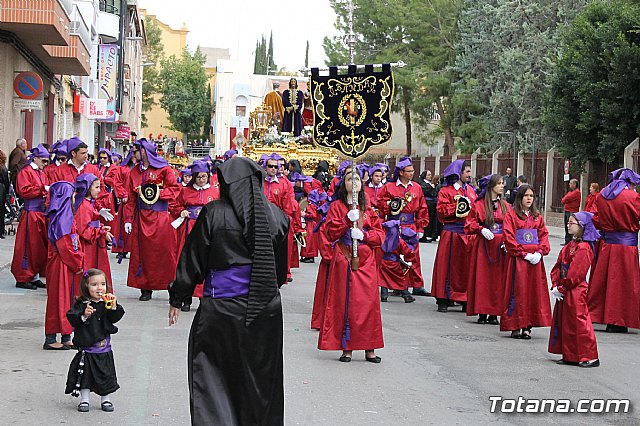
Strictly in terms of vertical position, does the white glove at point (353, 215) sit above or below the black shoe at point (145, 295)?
above

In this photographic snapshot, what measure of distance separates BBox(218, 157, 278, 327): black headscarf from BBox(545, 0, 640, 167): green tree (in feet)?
83.3

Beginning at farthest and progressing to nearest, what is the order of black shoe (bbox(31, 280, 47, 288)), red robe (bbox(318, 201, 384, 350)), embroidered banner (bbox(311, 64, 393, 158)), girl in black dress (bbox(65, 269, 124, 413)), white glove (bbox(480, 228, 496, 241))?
black shoe (bbox(31, 280, 47, 288))
white glove (bbox(480, 228, 496, 241))
embroidered banner (bbox(311, 64, 393, 158))
red robe (bbox(318, 201, 384, 350))
girl in black dress (bbox(65, 269, 124, 413))

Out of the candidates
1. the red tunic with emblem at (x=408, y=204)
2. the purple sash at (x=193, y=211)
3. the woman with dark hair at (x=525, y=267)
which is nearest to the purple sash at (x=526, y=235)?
the woman with dark hair at (x=525, y=267)

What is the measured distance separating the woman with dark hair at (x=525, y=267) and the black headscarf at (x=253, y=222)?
579 centimetres

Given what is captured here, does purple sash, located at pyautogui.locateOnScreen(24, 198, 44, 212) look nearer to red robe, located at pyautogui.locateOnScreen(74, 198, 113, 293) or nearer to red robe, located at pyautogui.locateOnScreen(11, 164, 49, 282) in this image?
red robe, located at pyautogui.locateOnScreen(11, 164, 49, 282)

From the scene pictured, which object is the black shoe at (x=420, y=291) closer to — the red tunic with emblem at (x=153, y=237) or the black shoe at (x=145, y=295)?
the red tunic with emblem at (x=153, y=237)

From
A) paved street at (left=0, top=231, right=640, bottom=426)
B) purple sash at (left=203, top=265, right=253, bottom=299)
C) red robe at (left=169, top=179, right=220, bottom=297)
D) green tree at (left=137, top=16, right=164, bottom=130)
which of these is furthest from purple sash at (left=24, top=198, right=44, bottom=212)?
green tree at (left=137, top=16, right=164, bottom=130)

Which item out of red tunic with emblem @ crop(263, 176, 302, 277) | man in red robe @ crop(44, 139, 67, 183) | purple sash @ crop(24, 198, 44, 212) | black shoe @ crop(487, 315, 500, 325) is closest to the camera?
black shoe @ crop(487, 315, 500, 325)

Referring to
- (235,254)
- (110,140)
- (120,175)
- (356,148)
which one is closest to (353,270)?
(356,148)

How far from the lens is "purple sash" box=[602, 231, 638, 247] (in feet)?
42.0

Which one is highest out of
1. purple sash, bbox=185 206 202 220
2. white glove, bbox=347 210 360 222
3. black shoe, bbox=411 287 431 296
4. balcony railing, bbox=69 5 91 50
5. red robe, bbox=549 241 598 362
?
balcony railing, bbox=69 5 91 50

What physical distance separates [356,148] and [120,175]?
5827 mm

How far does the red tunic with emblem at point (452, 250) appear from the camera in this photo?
14164 mm

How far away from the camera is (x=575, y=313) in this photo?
1018 cm
